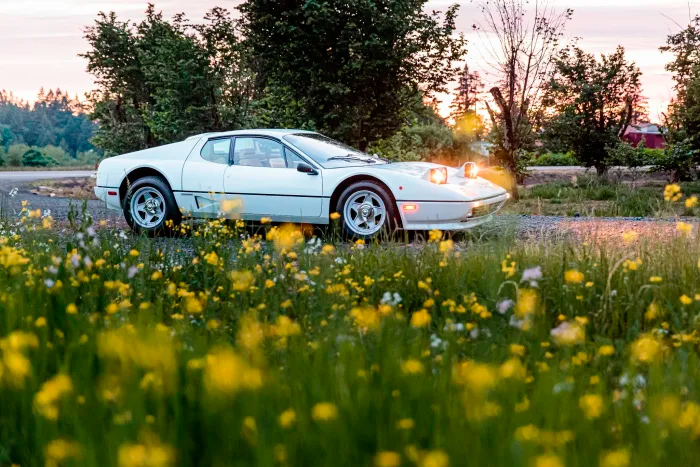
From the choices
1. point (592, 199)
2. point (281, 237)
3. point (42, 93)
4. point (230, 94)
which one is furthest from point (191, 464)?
point (42, 93)

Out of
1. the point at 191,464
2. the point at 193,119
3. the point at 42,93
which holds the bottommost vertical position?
the point at 191,464

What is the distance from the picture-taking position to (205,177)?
8.63 m

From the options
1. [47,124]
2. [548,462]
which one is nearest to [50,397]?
[548,462]

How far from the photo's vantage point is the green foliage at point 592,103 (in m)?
29.5

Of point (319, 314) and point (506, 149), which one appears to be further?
point (506, 149)

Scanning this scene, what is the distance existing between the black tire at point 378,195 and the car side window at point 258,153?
909 mm

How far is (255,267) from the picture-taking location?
14.4 feet

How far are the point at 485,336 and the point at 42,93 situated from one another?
120942mm

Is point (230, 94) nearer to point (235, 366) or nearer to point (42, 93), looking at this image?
point (235, 366)

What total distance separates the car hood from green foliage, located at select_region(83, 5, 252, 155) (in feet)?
56.2

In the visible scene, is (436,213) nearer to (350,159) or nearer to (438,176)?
(438,176)

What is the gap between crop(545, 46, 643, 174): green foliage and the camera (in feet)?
96.9

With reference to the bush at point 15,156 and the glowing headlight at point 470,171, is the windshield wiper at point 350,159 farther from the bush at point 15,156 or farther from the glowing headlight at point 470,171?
the bush at point 15,156

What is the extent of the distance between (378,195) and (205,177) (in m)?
2.25
